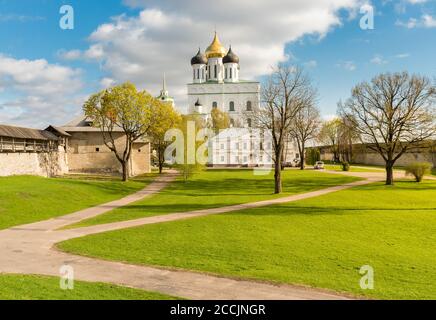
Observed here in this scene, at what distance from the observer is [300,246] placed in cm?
1374

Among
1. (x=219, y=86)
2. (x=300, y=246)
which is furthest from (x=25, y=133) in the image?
(x=219, y=86)

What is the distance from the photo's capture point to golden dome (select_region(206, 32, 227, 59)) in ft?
294

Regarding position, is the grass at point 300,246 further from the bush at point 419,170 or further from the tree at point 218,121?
the tree at point 218,121

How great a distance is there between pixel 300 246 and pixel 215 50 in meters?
81.5

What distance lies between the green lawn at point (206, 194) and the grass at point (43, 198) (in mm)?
Result: 3092

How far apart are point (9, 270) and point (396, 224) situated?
16379 millimetres

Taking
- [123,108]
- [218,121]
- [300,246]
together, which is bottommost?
[300,246]

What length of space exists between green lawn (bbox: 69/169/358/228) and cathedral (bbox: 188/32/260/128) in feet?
145

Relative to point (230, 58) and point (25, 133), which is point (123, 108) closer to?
point (25, 133)

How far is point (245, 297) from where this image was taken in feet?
29.0

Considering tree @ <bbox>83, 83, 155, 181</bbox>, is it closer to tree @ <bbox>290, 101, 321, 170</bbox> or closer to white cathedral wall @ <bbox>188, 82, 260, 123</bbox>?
tree @ <bbox>290, 101, 321, 170</bbox>

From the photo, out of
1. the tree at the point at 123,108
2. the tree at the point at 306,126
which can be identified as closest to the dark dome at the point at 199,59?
the tree at the point at 306,126

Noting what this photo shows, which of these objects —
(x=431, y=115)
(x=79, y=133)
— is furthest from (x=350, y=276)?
(x=79, y=133)

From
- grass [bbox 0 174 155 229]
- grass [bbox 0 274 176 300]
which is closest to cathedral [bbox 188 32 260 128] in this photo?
grass [bbox 0 174 155 229]
